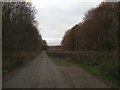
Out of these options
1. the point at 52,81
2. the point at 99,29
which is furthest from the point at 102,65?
the point at 99,29

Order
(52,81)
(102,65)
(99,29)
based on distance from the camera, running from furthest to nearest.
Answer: (99,29) → (102,65) → (52,81)

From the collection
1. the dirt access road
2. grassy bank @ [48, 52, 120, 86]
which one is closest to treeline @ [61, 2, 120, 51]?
grassy bank @ [48, 52, 120, 86]

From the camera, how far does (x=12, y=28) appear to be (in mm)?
27922

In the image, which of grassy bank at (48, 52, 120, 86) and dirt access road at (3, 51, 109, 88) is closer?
dirt access road at (3, 51, 109, 88)

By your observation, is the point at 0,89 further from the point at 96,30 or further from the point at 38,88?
the point at 96,30

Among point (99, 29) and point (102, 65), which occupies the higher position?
point (99, 29)

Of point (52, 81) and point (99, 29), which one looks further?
point (99, 29)

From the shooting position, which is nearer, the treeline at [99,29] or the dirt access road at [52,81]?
the dirt access road at [52,81]

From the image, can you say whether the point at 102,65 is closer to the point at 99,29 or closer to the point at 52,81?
the point at 52,81

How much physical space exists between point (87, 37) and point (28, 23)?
35.6 metres

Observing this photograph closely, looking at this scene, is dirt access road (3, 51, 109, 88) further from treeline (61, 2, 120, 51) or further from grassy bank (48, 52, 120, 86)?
treeline (61, 2, 120, 51)

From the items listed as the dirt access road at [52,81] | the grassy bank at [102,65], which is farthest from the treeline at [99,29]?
the dirt access road at [52,81]

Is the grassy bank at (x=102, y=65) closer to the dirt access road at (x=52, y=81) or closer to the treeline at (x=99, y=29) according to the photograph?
the dirt access road at (x=52, y=81)

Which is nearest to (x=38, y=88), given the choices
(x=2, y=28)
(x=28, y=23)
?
(x=2, y=28)
